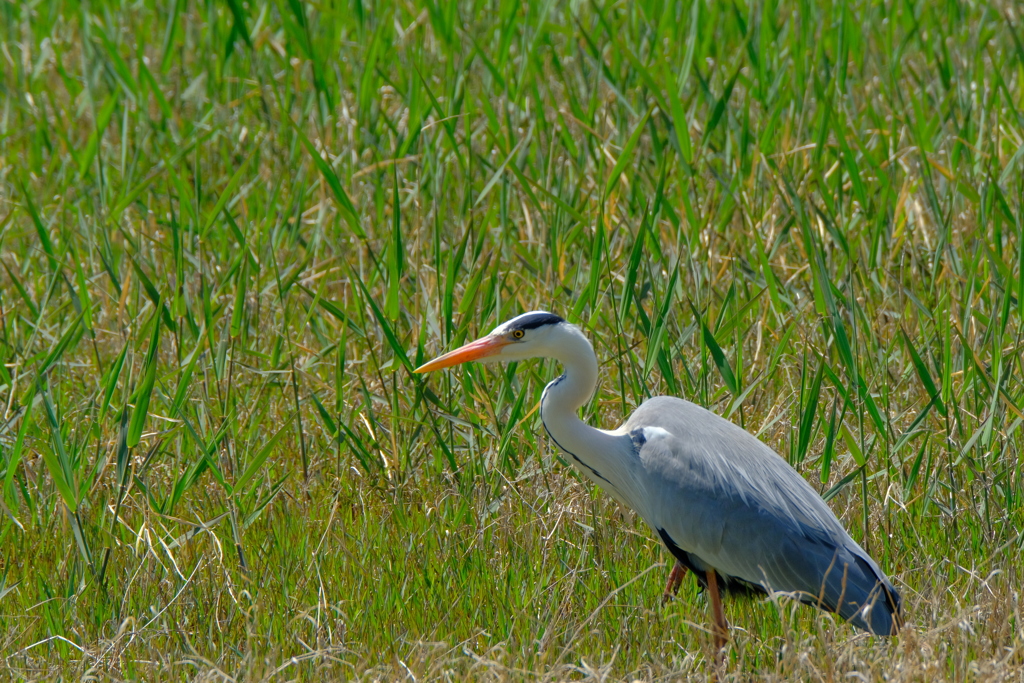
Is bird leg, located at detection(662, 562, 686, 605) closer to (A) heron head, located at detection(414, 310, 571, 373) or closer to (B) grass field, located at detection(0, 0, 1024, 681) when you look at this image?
(B) grass field, located at detection(0, 0, 1024, 681)

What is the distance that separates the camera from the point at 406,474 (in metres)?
3.65

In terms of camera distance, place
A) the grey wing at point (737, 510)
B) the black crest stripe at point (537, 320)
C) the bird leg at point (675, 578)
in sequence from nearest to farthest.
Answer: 1. the grey wing at point (737, 510)
2. the black crest stripe at point (537, 320)
3. the bird leg at point (675, 578)

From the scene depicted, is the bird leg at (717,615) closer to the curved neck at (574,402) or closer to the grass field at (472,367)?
the grass field at (472,367)

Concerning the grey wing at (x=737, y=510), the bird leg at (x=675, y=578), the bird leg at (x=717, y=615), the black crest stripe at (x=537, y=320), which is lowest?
the bird leg at (x=675, y=578)

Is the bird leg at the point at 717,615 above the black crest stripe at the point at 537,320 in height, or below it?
below

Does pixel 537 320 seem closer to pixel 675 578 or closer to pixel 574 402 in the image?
pixel 574 402

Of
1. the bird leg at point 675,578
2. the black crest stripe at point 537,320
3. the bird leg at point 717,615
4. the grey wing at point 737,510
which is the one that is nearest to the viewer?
the bird leg at point 717,615

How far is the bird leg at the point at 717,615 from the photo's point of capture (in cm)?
292

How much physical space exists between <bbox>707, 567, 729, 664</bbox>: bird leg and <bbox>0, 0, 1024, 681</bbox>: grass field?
0.20ft

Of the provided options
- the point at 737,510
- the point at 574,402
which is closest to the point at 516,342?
the point at 574,402

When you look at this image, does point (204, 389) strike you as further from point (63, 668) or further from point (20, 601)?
point (63, 668)

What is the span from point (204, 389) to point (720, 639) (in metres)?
1.85

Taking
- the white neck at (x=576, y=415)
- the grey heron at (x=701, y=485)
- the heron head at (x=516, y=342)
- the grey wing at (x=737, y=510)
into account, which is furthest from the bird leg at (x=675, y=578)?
the heron head at (x=516, y=342)

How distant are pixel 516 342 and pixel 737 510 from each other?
750 millimetres
